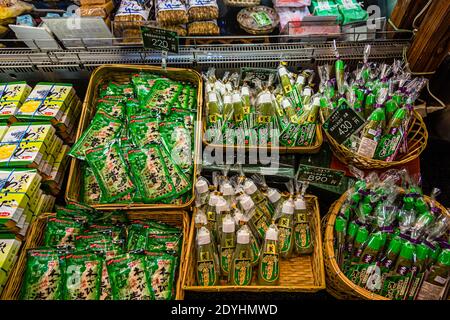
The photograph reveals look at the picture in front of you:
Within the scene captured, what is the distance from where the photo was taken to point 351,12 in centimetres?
229

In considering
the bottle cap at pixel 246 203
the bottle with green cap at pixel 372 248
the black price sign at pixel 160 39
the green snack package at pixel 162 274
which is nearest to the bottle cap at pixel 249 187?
the bottle cap at pixel 246 203

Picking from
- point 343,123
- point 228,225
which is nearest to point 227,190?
point 228,225

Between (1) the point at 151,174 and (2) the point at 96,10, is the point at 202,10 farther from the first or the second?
(1) the point at 151,174

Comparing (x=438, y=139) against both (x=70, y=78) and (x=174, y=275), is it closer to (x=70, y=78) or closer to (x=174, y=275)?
(x=174, y=275)

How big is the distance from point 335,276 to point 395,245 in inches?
12.0

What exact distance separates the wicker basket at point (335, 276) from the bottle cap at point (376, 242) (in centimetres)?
17

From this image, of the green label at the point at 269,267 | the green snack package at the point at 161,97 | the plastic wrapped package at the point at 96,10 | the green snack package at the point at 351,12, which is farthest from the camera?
the green snack package at the point at 351,12

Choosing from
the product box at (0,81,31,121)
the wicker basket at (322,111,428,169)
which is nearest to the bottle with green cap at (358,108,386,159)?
the wicker basket at (322,111,428,169)

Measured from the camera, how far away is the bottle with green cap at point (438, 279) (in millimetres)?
1439

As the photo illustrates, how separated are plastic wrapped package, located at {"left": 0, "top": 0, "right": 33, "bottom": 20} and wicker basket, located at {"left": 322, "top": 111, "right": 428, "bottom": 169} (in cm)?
217

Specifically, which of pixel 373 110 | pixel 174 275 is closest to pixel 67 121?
pixel 174 275

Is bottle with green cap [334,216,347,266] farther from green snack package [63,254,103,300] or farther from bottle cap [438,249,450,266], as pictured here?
green snack package [63,254,103,300]

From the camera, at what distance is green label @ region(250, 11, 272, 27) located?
2.22 m

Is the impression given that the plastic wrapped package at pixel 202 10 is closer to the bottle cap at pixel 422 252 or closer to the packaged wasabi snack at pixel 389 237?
the packaged wasabi snack at pixel 389 237
